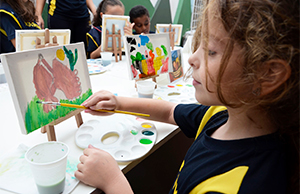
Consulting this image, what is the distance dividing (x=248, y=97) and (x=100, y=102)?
1.64ft

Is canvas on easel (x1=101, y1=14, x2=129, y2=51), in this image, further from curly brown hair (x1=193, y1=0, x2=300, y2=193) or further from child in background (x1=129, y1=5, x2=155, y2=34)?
curly brown hair (x1=193, y1=0, x2=300, y2=193)

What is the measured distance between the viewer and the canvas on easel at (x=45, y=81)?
23.9 inches

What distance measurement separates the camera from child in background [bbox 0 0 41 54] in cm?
170

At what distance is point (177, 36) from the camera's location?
2771mm

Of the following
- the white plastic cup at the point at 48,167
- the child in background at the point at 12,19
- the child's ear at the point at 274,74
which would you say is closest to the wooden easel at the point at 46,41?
the child in background at the point at 12,19

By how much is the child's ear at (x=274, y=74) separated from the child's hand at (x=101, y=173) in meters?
0.42

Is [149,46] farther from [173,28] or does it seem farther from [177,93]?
[173,28]

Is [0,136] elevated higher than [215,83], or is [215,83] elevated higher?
[215,83]

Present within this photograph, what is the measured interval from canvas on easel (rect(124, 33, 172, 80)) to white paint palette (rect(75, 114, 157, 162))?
0.38 metres

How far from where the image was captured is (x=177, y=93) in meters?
1.18

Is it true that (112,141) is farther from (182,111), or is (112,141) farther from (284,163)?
(284,163)

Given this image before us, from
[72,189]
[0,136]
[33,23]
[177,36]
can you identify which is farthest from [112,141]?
[177,36]

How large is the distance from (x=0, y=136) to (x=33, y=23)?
1.57 meters

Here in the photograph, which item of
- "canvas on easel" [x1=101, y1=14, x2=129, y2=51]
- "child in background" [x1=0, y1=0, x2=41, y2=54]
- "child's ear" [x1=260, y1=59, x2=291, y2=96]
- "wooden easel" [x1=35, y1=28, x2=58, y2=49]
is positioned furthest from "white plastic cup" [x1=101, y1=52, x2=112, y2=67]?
"child's ear" [x1=260, y1=59, x2=291, y2=96]
